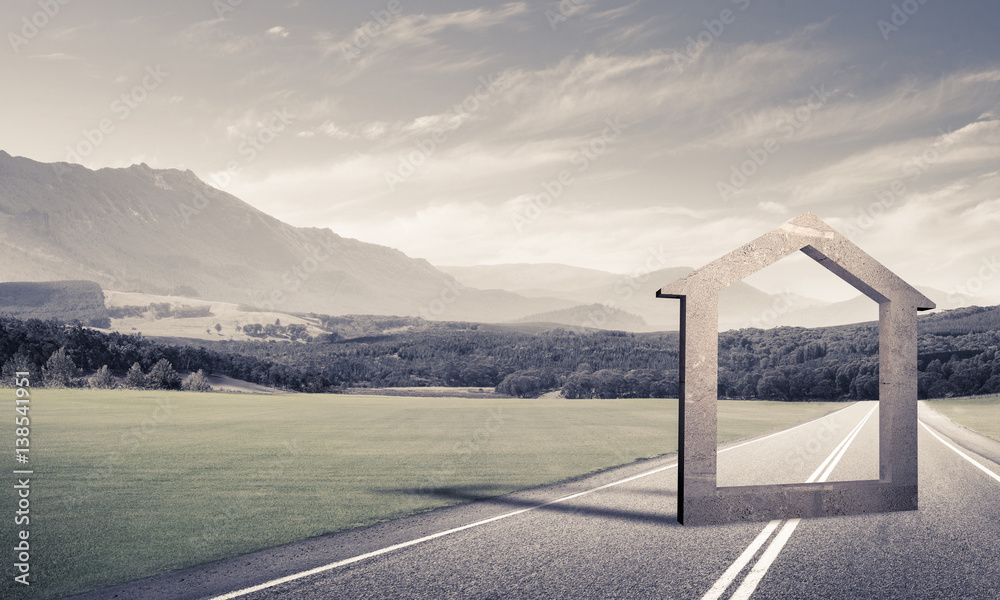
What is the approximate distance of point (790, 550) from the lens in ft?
32.6

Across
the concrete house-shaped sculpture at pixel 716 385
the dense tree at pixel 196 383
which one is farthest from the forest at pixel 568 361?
the concrete house-shaped sculpture at pixel 716 385

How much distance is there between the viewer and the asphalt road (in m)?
7.88

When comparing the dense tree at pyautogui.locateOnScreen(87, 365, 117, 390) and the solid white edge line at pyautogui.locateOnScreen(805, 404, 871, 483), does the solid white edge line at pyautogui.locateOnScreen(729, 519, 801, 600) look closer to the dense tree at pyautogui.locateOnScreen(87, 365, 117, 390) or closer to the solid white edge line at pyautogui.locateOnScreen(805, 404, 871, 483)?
the solid white edge line at pyautogui.locateOnScreen(805, 404, 871, 483)

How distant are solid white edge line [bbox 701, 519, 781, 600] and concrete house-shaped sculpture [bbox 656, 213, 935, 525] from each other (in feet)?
3.24

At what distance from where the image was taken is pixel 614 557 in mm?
9180

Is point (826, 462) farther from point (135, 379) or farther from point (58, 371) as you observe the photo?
point (135, 379)

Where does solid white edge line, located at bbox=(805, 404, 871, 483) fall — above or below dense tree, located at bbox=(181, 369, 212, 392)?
above

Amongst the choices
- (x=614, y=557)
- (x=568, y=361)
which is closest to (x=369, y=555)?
(x=614, y=557)

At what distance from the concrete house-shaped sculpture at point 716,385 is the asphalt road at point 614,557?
450 mm

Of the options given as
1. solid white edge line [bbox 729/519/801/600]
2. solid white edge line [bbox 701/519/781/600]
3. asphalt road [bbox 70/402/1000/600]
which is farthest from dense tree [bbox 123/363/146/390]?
solid white edge line [bbox 729/519/801/600]

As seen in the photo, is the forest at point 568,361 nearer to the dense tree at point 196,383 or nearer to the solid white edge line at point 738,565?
the dense tree at point 196,383

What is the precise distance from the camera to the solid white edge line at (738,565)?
774cm

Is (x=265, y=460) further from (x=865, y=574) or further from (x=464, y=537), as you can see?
(x=865, y=574)

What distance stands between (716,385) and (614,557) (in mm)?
4704
